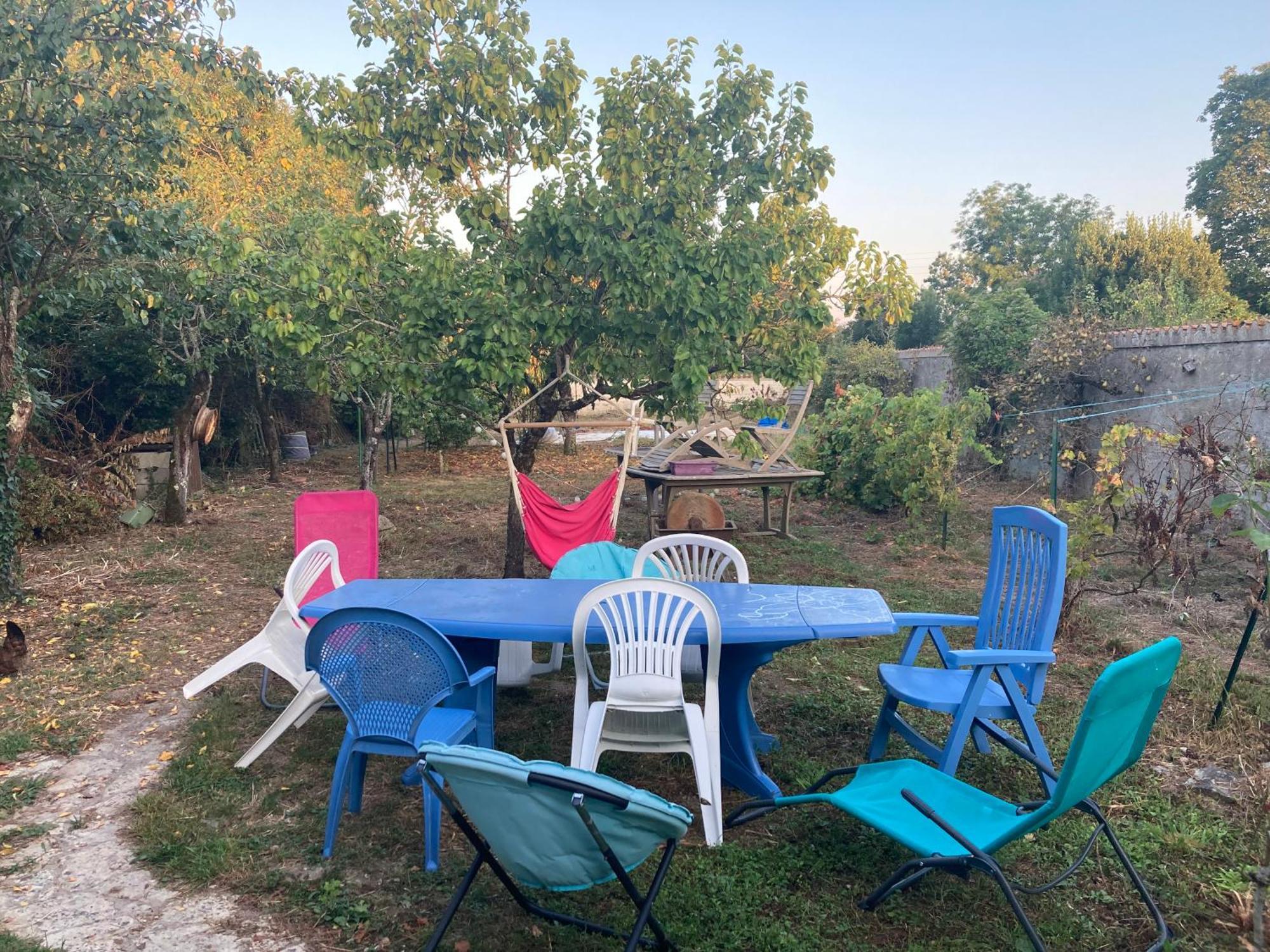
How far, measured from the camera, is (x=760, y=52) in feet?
17.2

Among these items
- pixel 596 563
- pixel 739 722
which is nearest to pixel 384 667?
pixel 739 722

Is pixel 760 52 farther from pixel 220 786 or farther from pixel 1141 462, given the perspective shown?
pixel 220 786

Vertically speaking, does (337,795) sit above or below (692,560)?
below

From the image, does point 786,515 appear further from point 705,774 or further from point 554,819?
point 554,819

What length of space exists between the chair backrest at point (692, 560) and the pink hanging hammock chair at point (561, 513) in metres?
1.28

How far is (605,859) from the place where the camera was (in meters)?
1.84

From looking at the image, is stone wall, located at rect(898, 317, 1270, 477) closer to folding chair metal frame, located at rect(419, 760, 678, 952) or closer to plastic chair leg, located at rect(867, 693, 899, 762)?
plastic chair leg, located at rect(867, 693, 899, 762)

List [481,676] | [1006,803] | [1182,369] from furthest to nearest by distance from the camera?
[1182,369], [481,676], [1006,803]

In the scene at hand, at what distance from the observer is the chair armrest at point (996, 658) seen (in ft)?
8.74

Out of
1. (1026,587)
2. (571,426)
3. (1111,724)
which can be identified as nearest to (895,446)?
(571,426)

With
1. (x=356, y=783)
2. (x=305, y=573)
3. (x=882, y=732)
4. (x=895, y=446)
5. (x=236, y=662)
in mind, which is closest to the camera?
(x=356, y=783)

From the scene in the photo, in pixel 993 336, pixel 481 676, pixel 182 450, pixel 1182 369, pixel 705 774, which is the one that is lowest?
pixel 705 774

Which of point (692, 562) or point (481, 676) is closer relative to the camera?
point (481, 676)

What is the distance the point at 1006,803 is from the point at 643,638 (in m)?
1.17
